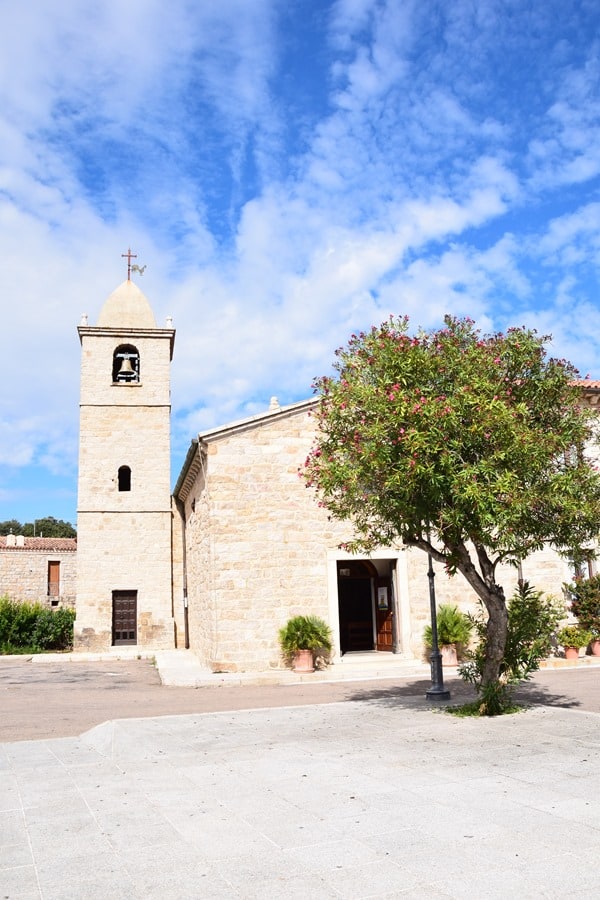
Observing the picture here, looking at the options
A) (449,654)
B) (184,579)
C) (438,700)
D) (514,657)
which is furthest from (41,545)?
(514,657)

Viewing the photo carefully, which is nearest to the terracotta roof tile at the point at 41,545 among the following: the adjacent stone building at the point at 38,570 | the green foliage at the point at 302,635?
the adjacent stone building at the point at 38,570

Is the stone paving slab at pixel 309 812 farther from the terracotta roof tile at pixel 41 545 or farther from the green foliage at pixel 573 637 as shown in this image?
the terracotta roof tile at pixel 41 545

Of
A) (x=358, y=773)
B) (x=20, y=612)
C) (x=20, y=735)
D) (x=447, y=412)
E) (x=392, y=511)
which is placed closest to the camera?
(x=358, y=773)

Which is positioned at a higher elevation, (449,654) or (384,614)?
(384,614)

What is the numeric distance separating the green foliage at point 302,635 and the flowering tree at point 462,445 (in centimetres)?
644

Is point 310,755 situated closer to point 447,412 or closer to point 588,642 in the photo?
point 447,412

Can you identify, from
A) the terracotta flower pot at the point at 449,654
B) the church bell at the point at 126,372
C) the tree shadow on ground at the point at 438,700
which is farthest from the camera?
the church bell at the point at 126,372

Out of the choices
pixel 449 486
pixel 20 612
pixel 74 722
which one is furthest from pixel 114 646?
pixel 449 486

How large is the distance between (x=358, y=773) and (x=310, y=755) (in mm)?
1066

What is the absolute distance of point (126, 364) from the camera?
27.5m

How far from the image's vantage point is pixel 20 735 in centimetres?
1054

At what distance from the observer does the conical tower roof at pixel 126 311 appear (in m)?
27.9

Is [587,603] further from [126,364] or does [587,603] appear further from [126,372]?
[126,364]


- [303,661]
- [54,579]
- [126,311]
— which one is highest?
[126,311]
